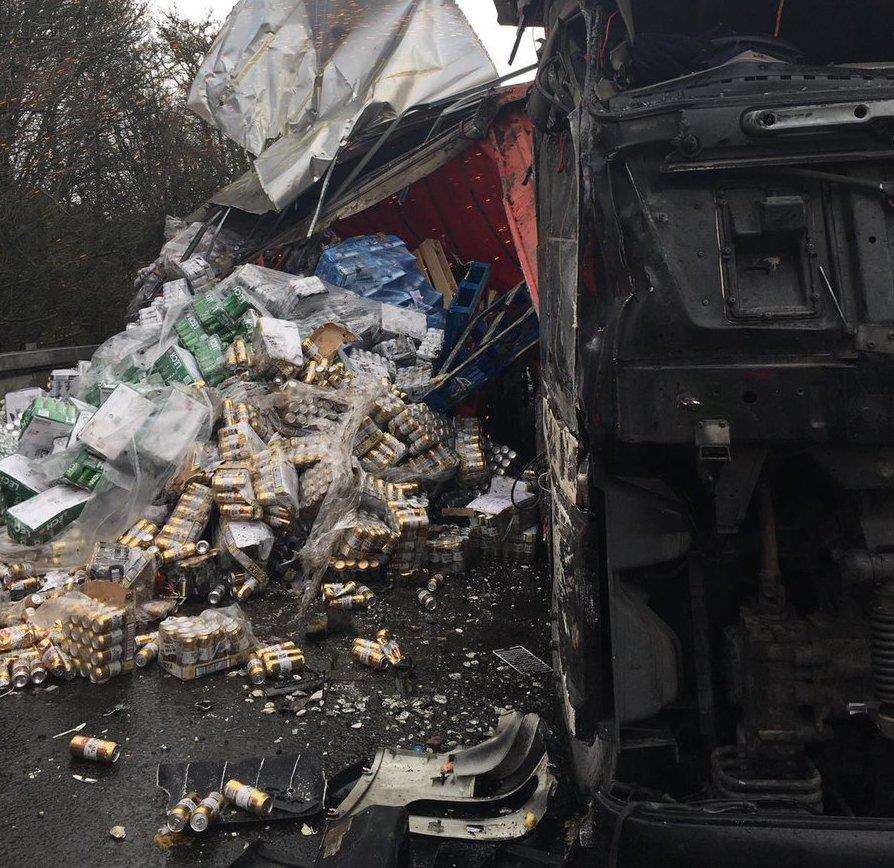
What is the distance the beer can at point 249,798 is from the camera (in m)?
3.41

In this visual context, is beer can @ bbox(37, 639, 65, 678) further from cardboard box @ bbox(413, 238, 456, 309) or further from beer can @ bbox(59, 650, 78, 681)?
cardboard box @ bbox(413, 238, 456, 309)

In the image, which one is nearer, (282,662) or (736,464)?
(736,464)

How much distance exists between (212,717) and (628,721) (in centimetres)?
242

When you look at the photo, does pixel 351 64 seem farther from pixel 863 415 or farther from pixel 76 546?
pixel 863 415

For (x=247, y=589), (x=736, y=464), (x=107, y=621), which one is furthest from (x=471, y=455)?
(x=736, y=464)

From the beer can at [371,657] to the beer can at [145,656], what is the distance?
108 centimetres

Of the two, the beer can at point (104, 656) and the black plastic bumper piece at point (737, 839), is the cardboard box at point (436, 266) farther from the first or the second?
the black plastic bumper piece at point (737, 839)

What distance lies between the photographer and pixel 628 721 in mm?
2623

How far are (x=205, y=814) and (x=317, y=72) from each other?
9370 millimetres

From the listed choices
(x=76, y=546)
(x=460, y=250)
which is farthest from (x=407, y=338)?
(x=76, y=546)

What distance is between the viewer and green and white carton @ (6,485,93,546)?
6023 mm

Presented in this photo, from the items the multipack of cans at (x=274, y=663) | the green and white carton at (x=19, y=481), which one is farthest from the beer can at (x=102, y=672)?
the green and white carton at (x=19, y=481)

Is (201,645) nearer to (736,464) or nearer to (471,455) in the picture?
(736,464)

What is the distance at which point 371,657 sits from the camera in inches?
190
